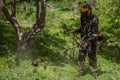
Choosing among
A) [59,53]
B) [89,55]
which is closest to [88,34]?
[89,55]

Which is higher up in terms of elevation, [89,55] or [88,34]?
[88,34]

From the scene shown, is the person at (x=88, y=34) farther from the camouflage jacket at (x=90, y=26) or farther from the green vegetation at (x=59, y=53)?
the green vegetation at (x=59, y=53)

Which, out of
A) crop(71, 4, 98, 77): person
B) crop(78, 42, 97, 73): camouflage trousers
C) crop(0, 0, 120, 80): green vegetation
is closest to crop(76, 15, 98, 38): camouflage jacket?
crop(71, 4, 98, 77): person

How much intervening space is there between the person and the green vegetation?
0.40m

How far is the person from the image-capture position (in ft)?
37.8

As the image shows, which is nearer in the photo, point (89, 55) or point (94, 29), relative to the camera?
point (94, 29)

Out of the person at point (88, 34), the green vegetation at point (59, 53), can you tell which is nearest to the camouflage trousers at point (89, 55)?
the person at point (88, 34)

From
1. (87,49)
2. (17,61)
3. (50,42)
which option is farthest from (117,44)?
(17,61)

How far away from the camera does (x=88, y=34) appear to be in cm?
1177

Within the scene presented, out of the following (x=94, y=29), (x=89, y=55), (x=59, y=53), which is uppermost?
(x=94, y=29)

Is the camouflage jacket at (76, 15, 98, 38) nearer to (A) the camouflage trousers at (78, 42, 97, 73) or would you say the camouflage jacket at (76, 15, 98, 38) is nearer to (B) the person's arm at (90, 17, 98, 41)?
(B) the person's arm at (90, 17, 98, 41)

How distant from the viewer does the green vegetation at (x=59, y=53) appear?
1156cm

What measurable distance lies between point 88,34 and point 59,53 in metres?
3.41

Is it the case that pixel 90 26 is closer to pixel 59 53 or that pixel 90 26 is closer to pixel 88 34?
pixel 88 34
